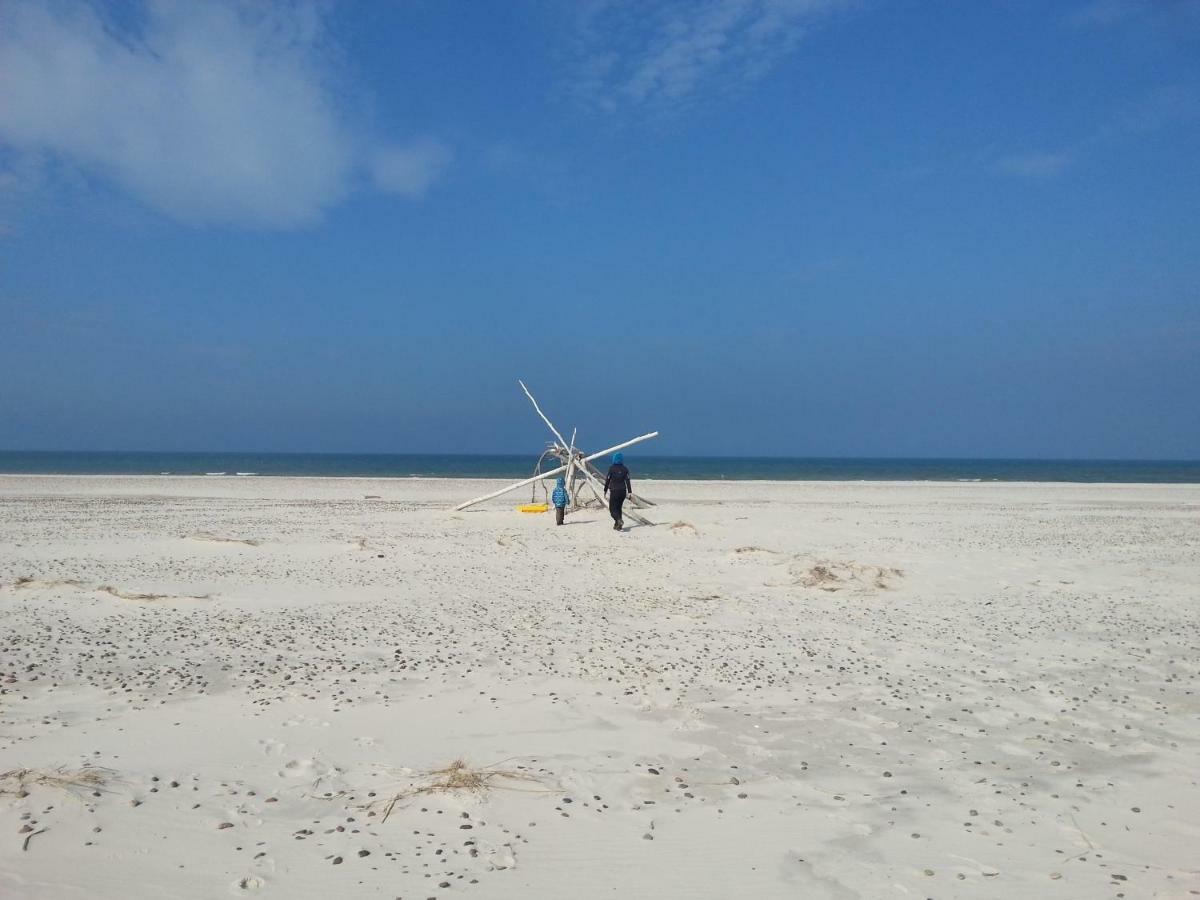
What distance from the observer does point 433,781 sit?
486 cm

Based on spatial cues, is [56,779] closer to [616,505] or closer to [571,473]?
[616,505]

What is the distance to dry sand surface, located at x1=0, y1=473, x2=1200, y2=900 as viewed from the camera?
13.1 ft

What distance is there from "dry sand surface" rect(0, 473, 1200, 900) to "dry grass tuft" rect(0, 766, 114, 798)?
0.08 ft

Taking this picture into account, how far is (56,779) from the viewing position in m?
4.59

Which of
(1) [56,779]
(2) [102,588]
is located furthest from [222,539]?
(1) [56,779]

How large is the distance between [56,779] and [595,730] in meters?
3.44

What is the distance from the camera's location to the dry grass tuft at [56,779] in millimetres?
4484

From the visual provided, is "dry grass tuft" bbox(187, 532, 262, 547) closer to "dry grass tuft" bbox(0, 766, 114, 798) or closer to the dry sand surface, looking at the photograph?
the dry sand surface

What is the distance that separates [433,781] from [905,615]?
7.20 meters

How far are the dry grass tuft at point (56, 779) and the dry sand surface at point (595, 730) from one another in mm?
25

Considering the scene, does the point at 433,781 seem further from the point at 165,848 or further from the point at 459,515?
the point at 459,515

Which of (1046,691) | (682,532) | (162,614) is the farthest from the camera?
(682,532)

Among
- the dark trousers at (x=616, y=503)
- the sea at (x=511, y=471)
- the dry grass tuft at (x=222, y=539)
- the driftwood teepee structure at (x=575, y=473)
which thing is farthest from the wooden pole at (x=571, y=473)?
the sea at (x=511, y=471)

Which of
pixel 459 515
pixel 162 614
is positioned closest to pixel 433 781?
pixel 162 614
